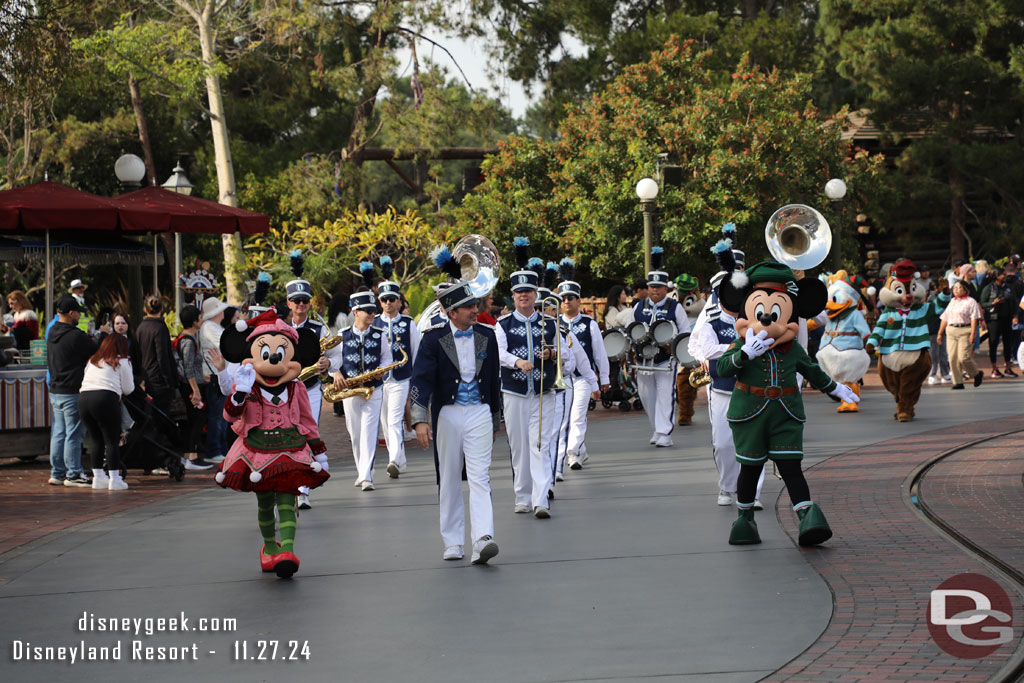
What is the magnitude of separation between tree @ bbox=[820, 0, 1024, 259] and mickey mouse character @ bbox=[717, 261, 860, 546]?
1019 inches

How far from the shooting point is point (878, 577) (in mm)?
7207

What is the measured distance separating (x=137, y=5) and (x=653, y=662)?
25.9m

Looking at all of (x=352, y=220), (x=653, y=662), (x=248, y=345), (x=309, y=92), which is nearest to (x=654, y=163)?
(x=352, y=220)

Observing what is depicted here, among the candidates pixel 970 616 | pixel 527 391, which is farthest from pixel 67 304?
pixel 970 616

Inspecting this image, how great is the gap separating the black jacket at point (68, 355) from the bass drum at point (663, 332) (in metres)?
6.00

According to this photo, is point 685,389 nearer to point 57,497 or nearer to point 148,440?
point 148,440

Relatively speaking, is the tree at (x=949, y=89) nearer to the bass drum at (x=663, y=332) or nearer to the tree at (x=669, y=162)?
the tree at (x=669, y=162)

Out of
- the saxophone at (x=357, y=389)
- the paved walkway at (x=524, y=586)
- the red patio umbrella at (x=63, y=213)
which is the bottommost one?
the paved walkway at (x=524, y=586)

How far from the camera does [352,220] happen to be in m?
28.0

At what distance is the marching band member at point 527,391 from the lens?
994cm

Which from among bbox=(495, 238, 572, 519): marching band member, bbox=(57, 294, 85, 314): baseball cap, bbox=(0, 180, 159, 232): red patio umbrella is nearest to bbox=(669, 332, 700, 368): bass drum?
bbox=(495, 238, 572, 519): marching band member

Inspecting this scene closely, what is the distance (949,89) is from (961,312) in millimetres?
14587

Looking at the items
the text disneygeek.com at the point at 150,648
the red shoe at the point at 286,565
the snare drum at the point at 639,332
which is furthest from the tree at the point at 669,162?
the text disneygeek.com at the point at 150,648

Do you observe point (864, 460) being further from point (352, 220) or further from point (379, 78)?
point (379, 78)
